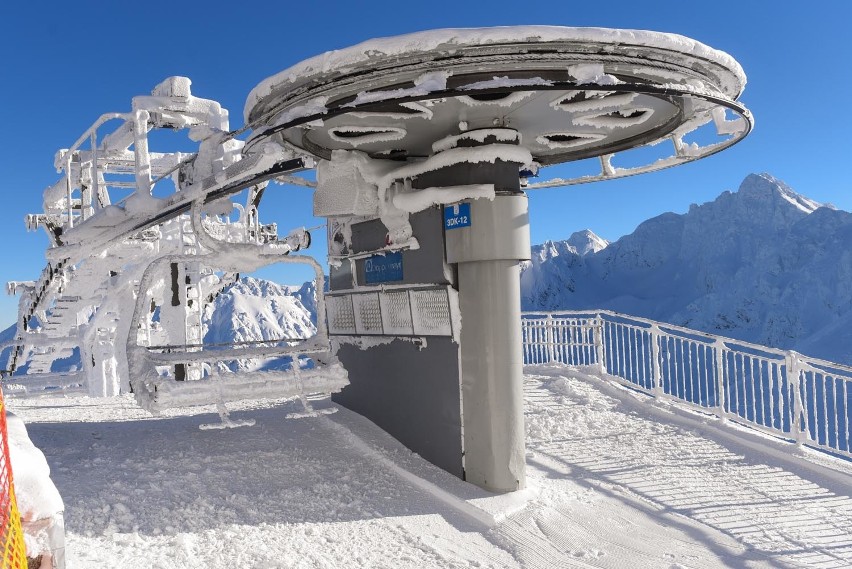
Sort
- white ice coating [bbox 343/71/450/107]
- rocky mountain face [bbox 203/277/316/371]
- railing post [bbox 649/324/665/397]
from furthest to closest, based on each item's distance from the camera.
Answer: rocky mountain face [bbox 203/277/316/371], railing post [bbox 649/324/665/397], white ice coating [bbox 343/71/450/107]

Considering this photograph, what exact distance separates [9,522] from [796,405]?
28.1 ft

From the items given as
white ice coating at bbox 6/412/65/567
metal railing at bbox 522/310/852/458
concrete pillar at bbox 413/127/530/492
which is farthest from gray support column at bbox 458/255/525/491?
white ice coating at bbox 6/412/65/567

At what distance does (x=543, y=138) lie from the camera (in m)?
8.13

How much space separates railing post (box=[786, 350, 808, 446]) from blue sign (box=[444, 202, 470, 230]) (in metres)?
4.59

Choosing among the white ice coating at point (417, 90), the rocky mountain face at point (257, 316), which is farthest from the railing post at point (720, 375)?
the rocky mountain face at point (257, 316)

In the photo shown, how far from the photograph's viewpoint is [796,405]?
8195 millimetres

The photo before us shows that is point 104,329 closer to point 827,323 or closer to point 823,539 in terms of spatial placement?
point 823,539

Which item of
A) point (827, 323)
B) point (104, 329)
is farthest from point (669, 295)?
point (104, 329)

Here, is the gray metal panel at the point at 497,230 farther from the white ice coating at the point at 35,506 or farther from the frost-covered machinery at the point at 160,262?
the white ice coating at the point at 35,506

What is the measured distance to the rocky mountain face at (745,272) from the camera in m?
68.4

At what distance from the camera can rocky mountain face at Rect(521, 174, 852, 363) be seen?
224ft

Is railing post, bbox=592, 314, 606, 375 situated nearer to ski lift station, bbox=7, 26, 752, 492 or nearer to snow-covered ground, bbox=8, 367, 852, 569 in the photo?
snow-covered ground, bbox=8, 367, 852, 569

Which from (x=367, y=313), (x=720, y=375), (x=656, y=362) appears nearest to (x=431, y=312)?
(x=367, y=313)

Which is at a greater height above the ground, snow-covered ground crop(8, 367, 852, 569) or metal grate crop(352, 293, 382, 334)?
metal grate crop(352, 293, 382, 334)
